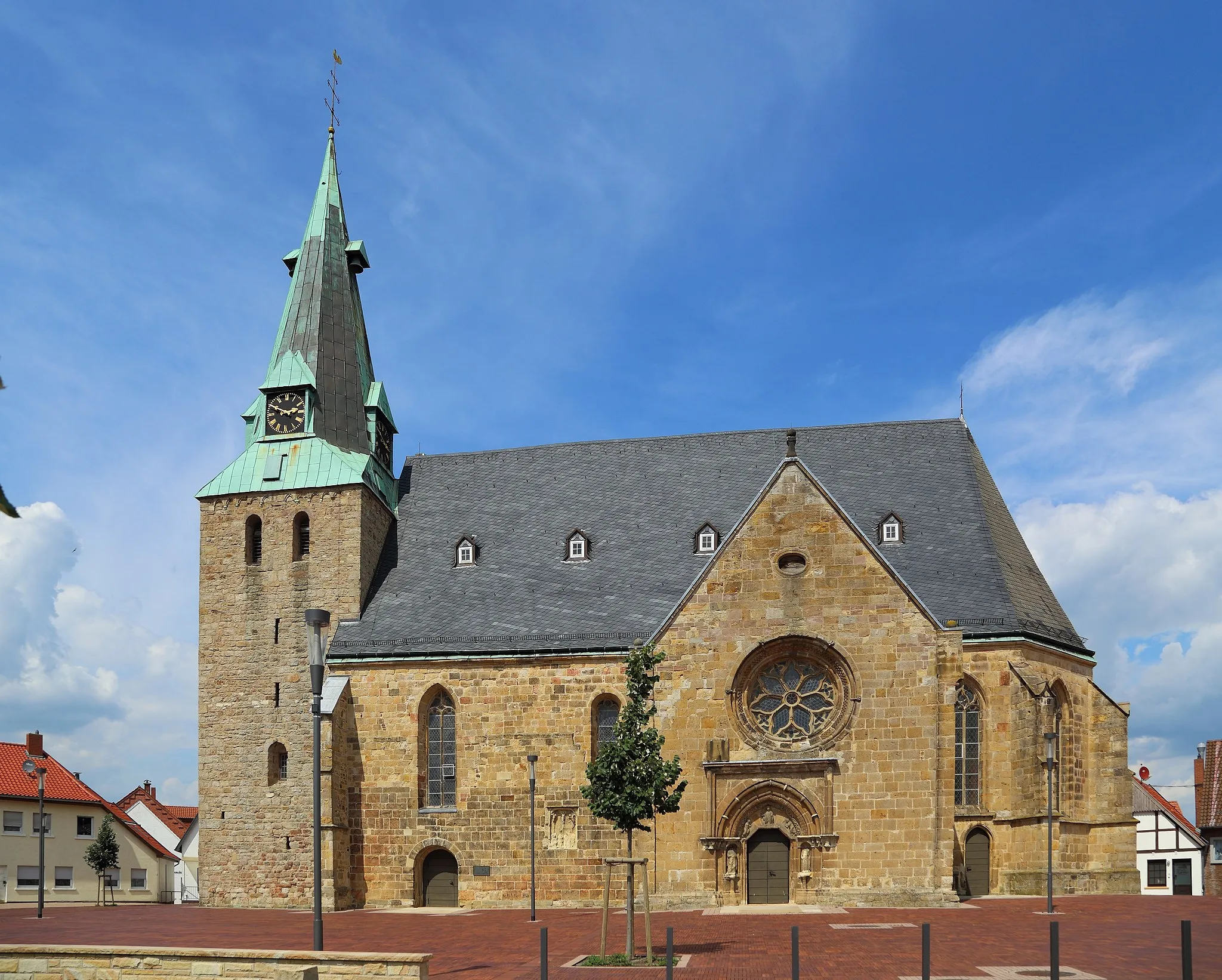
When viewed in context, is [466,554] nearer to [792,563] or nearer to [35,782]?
[792,563]

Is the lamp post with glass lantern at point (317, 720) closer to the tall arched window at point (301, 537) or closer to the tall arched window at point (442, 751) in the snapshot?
the tall arched window at point (442, 751)

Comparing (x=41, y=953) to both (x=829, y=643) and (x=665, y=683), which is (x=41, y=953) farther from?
(x=829, y=643)

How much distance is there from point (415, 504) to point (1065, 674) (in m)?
20.3

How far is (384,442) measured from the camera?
40969 mm

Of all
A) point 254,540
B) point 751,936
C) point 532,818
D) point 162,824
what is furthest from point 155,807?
point 751,936

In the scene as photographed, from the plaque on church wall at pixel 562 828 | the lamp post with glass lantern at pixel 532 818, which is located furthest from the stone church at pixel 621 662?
the lamp post with glass lantern at pixel 532 818

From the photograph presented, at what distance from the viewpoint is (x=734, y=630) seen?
30.2 metres

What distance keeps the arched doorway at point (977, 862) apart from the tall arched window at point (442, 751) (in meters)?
13.6

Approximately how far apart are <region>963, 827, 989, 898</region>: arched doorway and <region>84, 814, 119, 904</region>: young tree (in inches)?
1313

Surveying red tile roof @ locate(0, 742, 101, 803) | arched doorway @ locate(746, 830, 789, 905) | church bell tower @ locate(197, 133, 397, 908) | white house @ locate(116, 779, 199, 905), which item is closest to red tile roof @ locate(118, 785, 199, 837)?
white house @ locate(116, 779, 199, 905)

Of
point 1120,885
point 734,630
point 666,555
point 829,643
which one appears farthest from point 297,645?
point 1120,885

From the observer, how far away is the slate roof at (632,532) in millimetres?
34094

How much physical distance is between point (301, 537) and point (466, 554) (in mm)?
4934

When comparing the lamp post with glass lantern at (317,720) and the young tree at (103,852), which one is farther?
the young tree at (103,852)
